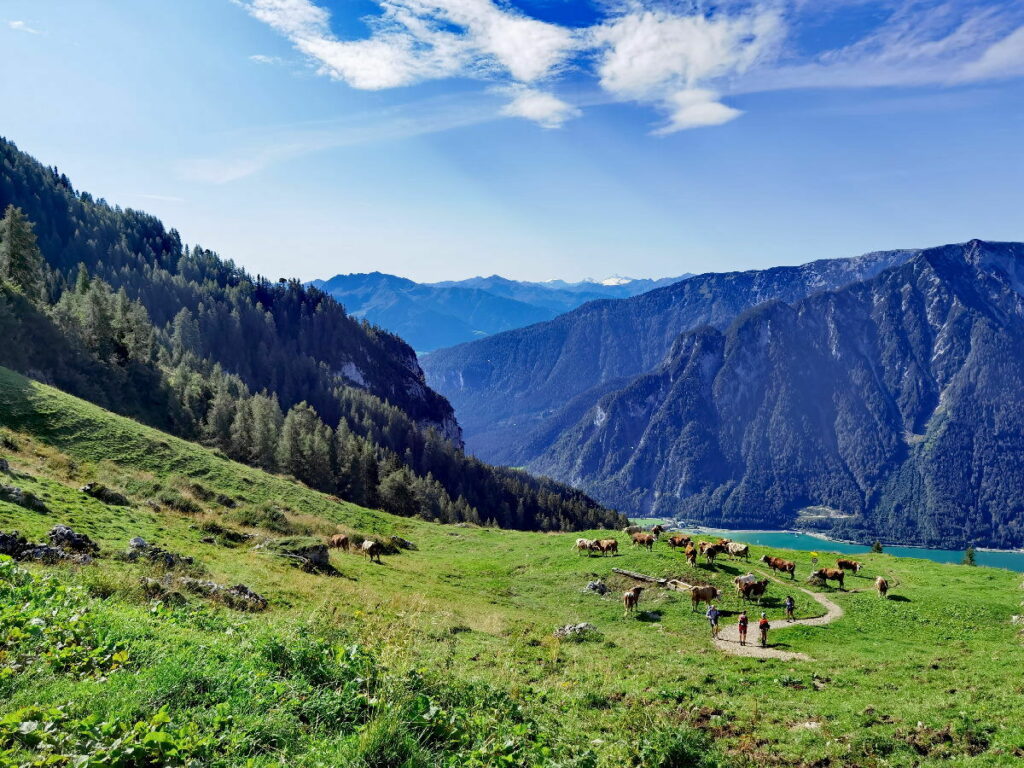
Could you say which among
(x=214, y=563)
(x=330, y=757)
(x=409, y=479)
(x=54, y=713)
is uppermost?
(x=54, y=713)

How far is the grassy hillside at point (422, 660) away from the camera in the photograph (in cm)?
979

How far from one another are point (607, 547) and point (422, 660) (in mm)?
37587

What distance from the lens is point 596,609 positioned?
41188mm

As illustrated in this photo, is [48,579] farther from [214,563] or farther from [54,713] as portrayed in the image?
[214,563]

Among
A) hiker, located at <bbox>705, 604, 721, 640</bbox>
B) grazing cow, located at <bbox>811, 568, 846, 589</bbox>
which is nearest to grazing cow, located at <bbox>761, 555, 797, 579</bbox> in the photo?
grazing cow, located at <bbox>811, 568, 846, 589</bbox>

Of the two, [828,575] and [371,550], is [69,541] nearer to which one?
[371,550]

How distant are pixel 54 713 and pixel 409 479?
441ft

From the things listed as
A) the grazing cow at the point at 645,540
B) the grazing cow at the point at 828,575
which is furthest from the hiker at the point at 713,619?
the grazing cow at the point at 645,540

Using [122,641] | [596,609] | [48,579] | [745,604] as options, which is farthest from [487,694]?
[745,604]

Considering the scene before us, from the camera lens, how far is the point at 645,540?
177 feet

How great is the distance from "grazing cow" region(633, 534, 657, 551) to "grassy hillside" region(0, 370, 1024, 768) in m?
1.25

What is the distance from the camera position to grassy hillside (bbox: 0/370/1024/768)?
9789 mm

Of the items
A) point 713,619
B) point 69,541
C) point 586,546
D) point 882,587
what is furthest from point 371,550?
point 882,587

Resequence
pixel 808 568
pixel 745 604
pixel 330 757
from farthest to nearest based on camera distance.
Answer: pixel 808 568, pixel 745 604, pixel 330 757
